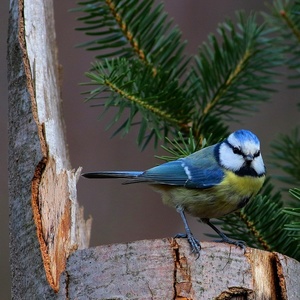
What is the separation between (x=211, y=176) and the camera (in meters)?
1.59

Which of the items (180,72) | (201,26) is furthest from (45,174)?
(201,26)

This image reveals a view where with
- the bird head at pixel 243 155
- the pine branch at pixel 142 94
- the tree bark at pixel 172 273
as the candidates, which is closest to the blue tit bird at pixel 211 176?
the bird head at pixel 243 155

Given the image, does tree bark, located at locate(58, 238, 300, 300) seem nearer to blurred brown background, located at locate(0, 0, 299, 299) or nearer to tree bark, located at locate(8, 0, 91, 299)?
tree bark, located at locate(8, 0, 91, 299)

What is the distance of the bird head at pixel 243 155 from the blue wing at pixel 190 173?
3 cm

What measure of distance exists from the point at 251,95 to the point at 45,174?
0.53 meters

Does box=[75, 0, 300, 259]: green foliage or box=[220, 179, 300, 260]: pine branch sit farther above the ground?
box=[75, 0, 300, 259]: green foliage

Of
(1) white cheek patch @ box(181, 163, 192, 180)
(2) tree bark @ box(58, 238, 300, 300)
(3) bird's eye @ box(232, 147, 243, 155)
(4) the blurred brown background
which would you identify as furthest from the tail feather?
(4) the blurred brown background

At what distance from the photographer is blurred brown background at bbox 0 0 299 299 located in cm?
237

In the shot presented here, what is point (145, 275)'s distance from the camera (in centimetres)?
112

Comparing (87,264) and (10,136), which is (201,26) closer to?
(10,136)

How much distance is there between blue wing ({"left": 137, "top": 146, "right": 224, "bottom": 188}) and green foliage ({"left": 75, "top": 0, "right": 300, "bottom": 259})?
0.30 feet

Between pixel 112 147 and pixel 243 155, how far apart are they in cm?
90

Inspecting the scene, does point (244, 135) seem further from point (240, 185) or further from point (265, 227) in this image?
point (265, 227)

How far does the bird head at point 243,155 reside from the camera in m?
1.54
